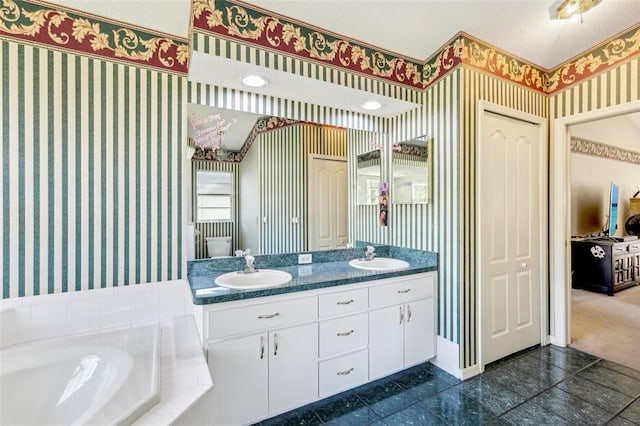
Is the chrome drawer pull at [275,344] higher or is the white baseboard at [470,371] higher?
the chrome drawer pull at [275,344]

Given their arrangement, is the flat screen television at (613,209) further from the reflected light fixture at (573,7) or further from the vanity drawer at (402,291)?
the vanity drawer at (402,291)

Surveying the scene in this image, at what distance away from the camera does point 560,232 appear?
262 centimetres

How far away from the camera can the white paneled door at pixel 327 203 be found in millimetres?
2559

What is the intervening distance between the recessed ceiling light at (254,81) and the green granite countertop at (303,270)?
4.12 ft

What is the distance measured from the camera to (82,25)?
5.63ft

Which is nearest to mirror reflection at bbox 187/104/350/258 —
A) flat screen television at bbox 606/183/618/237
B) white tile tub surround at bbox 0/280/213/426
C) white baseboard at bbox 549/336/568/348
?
white tile tub surround at bbox 0/280/213/426

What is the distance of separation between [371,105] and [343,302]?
1.63m

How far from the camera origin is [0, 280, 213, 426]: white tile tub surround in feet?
3.88

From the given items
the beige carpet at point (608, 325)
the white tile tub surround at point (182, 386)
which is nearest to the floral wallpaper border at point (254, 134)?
the white tile tub surround at point (182, 386)

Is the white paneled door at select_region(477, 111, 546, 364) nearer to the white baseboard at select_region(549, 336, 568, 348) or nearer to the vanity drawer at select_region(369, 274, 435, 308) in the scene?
the white baseboard at select_region(549, 336, 568, 348)

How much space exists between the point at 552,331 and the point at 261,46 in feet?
11.2

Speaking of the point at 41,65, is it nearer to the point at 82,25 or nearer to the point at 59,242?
the point at 82,25

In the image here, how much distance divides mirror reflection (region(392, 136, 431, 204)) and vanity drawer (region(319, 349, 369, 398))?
4.35 feet

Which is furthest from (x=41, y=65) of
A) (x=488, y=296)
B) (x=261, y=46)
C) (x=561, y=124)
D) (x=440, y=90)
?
(x=561, y=124)
